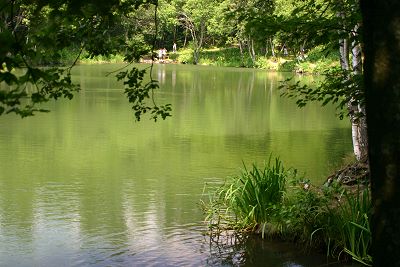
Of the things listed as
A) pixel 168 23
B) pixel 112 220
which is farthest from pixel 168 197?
A: pixel 168 23

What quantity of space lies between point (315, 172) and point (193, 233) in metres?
4.06

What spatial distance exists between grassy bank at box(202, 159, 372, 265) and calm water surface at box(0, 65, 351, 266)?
191 mm

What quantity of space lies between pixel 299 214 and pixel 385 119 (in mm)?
4113

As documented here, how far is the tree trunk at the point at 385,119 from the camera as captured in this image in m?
1.71

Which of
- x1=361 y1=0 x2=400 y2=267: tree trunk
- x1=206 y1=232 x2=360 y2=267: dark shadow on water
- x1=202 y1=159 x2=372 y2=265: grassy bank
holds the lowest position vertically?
x1=206 y1=232 x2=360 y2=267: dark shadow on water

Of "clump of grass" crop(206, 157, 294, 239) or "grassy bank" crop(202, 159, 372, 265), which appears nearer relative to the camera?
"grassy bank" crop(202, 159, 372, 265)

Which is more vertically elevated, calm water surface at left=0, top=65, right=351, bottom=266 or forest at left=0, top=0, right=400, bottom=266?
forest at left=0, top=0, right=400, bottom=266

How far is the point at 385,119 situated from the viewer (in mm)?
1744

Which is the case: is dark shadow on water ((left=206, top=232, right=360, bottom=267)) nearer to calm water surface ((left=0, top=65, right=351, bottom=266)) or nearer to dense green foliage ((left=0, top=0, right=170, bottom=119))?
calm water surface ((left=0, top=65, right=351, bottom=266))

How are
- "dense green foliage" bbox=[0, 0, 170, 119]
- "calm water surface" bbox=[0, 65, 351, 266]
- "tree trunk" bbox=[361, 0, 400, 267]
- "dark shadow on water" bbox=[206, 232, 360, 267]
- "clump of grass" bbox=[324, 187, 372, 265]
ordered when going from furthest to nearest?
Answer: "calm water surface" bbox=[0, 65, 351, 266] < "dark shadow on water" bbox=[206, 232, 360, 267] < "clump of grass" bbox=[324, 187, 372, 265] < "dense green foliage" bbox=[0, 0, 170, 119] < "tree trunk" bbox=[361, 0, 400, 267]

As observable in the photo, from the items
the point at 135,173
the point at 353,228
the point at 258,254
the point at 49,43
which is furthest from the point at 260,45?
the point at 135,173

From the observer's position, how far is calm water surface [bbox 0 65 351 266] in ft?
19.7

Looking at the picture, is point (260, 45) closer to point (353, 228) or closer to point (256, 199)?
point (256, 199)

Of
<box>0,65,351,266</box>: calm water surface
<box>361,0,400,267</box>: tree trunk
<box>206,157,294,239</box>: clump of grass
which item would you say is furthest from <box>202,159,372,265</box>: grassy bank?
<box>361,0,400,267</box>: tree trunk
